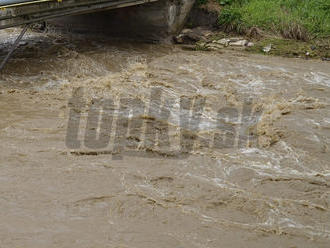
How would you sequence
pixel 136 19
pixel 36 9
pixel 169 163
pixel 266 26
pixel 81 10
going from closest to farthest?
pixel 169 163
pixel 36 9
pixel 81 10
pixel 266 26
pixel 136 19

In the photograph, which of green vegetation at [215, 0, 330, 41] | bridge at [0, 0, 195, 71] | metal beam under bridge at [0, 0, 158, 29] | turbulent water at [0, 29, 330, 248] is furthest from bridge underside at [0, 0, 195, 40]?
turbulent water at [0, 29, 330, 248]

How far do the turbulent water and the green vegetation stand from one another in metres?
2.72

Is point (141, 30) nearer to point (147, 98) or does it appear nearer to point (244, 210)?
point (147, 98)

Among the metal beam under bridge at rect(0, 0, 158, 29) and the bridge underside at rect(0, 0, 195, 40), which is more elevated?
the metal beam under bridge at rect(0, 0, 158, 29)

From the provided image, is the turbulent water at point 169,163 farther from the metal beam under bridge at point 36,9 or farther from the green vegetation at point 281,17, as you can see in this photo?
the green vegetation at point 281,17

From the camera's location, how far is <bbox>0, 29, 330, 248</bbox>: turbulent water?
4.53m

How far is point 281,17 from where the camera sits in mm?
12906

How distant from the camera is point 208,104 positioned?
8.25m

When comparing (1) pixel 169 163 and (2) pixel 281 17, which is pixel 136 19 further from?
(1) pixel 169 163

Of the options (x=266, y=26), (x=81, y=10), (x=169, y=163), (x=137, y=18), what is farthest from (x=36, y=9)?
(x=266, y=26)

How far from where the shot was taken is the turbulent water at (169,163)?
4.53 meters

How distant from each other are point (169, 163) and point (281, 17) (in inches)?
333

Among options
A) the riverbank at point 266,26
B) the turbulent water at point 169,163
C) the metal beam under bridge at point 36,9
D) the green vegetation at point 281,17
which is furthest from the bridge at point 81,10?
the green vegetation at point 281,17

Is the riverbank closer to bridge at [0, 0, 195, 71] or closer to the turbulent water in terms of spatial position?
bridge at [0, 0, 195, 71]
